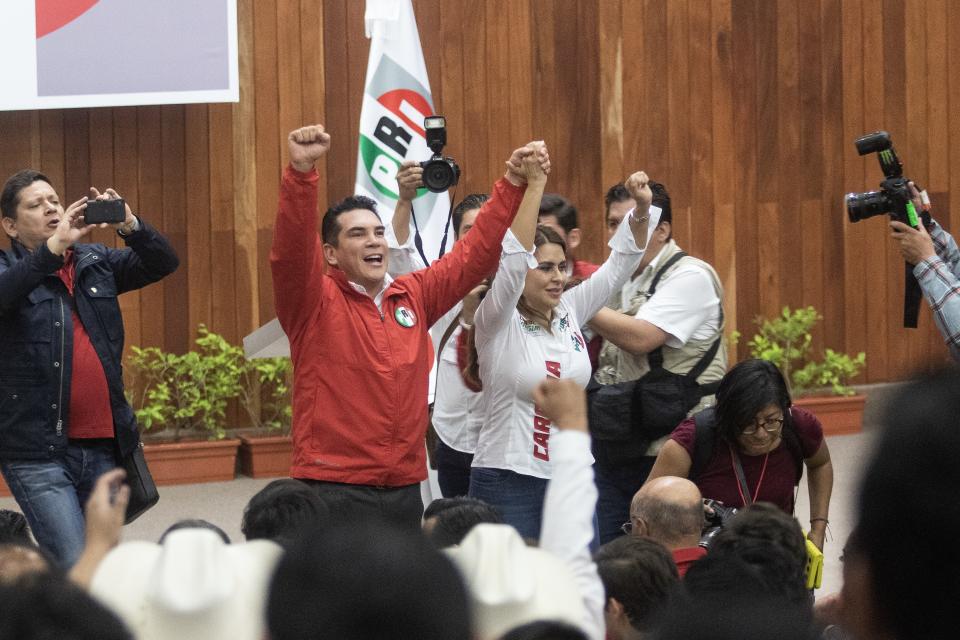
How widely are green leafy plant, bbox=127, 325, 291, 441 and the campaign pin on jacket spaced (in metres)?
3.69

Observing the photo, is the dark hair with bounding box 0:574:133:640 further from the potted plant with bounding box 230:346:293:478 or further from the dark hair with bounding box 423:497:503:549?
the potted plant with bounding box 230:346:293:478

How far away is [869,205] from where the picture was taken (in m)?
4.38

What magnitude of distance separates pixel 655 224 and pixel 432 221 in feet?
8.10

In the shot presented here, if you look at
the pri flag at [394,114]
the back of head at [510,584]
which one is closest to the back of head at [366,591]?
the back of head at [510,584]

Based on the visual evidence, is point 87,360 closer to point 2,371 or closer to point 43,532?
point 2,371

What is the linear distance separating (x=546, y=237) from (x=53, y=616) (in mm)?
2964

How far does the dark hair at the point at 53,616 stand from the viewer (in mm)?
1195

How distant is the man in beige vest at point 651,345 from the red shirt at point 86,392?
5.18 feet

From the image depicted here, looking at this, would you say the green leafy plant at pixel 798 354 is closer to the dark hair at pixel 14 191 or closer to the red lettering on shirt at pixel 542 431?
the red lettering on shirt at pixel 542 431

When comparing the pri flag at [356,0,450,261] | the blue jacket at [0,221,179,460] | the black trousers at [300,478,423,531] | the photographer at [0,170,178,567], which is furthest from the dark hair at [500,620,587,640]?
the pri flag at [356,0,450,261]

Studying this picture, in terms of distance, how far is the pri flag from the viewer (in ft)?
21.7

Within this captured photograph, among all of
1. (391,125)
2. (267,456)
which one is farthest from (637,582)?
(267,456)

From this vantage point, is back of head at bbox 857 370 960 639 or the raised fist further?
the raised fist

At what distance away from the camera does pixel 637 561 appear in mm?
2684
